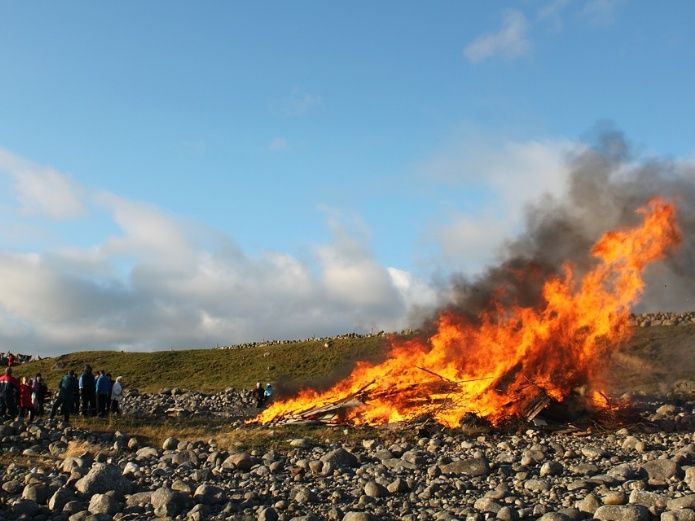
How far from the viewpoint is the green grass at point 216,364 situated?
194 ft

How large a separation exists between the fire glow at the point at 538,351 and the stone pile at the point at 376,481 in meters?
2.42

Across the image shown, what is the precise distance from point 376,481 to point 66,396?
1803cm

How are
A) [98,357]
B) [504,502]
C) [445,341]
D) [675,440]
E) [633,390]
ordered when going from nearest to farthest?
[504,502], [675,440], [445,341], [633,390], [98,357]

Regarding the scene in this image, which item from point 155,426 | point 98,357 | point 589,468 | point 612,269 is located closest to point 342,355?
point 98,357

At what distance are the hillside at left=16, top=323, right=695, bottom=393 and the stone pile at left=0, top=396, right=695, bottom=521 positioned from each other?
20977mm

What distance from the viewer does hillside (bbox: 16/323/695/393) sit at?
4038 cm

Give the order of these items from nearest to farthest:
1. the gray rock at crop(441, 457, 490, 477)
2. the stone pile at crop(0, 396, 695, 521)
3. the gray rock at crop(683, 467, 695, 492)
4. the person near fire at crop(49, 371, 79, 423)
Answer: the stone pile at crop(0, 396, 695, 521)
the gray rock at crop(683, 467, 695, 492)
the gray rock at crop(441, 457, 490, 477)
the person near fire at crop(49, 371, 79, 423)

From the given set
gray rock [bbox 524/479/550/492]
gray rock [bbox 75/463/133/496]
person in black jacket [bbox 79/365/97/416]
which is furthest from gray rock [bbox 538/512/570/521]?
person in black jacket [bbox 79/365/97/416]

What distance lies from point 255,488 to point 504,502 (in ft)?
18.3

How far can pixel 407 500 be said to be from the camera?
13.6 meters

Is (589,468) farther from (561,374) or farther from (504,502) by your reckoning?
(561,374)

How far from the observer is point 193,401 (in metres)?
44.5

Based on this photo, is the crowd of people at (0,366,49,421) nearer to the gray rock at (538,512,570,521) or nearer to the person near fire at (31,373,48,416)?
the person near fire at (31,373,48,416)

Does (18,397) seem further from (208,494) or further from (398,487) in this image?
(398,487)
